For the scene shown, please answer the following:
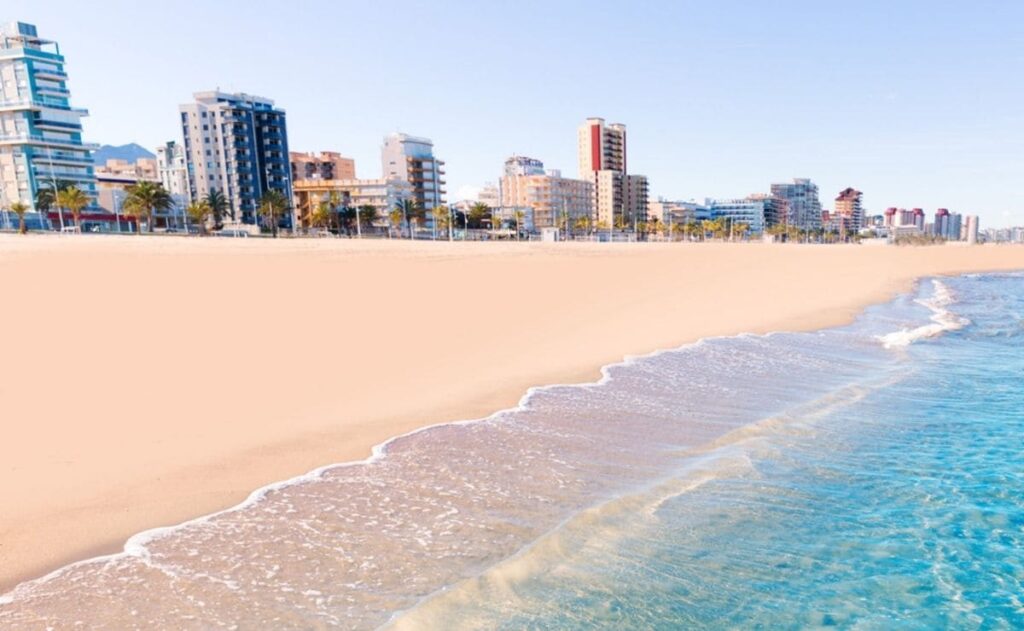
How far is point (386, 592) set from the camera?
4203 mm

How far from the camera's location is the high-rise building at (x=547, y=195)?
144875mm

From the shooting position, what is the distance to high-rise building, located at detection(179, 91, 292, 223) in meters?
108

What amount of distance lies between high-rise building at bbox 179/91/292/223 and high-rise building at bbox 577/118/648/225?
79277 millimetres

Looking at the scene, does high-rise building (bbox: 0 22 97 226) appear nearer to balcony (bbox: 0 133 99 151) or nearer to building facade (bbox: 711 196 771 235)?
balcony (bbox: 0 133 99 151)

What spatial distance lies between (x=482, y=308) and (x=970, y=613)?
12.7 m

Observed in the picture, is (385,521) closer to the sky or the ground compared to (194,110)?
closer to the ground

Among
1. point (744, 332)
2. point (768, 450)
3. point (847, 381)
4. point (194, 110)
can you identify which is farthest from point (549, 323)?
point (194, 110)

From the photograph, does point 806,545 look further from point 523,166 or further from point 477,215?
point 523,166

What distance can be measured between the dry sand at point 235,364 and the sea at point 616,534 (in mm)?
632

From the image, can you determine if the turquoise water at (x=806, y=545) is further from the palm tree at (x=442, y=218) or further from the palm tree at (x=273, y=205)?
the palm tree at (x=442, y=218)

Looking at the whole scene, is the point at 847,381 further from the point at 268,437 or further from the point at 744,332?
the point at 268,437

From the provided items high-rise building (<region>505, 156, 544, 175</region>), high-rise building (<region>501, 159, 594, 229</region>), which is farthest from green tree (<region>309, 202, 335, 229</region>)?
high-rise building (<region>505, 156, 544, 175</region>)

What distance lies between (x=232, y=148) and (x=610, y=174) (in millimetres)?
88748

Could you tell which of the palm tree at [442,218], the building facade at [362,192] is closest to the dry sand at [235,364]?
the palm tree at [442,218]
